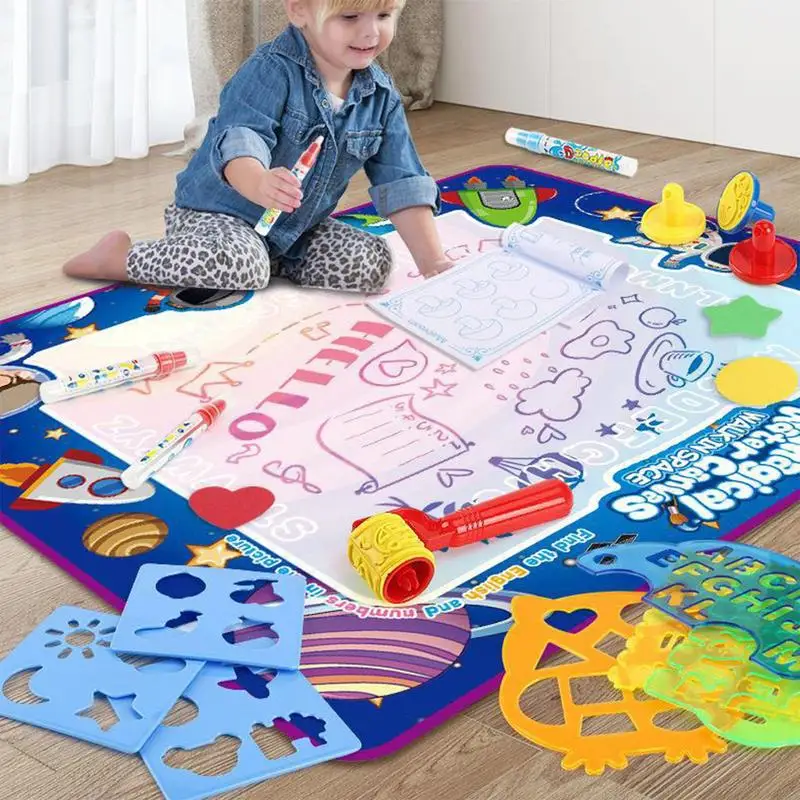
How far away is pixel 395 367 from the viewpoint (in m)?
1.38

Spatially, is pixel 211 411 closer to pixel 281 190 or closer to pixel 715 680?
pixel 281 190

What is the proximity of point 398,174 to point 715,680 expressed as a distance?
3.02 feet

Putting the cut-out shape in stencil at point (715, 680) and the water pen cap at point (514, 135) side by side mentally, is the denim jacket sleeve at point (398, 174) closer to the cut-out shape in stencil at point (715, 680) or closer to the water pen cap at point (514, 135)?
the water pen cap at point (514, 135)

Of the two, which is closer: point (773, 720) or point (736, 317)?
point (773, 720)

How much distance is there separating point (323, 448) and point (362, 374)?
17cm

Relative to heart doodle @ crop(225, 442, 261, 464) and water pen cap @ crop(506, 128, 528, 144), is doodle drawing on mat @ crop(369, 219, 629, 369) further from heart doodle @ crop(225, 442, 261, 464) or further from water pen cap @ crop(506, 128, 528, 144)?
water pen cap @ crop(506, 128, 528, 144)

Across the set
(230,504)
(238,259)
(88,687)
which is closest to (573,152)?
(238,259)

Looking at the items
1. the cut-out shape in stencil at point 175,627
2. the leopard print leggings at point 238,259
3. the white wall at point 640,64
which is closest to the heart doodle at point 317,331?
the leopard print leggings at point 238,259

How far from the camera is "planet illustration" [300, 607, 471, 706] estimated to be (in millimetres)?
893

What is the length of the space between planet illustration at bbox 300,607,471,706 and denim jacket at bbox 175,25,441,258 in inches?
28.1

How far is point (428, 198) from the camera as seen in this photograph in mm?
1615

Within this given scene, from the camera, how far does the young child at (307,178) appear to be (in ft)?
4.88

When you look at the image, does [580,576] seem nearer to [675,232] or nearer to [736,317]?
[736,317]

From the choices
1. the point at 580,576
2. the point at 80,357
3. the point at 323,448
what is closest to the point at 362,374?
the point at 323,448
